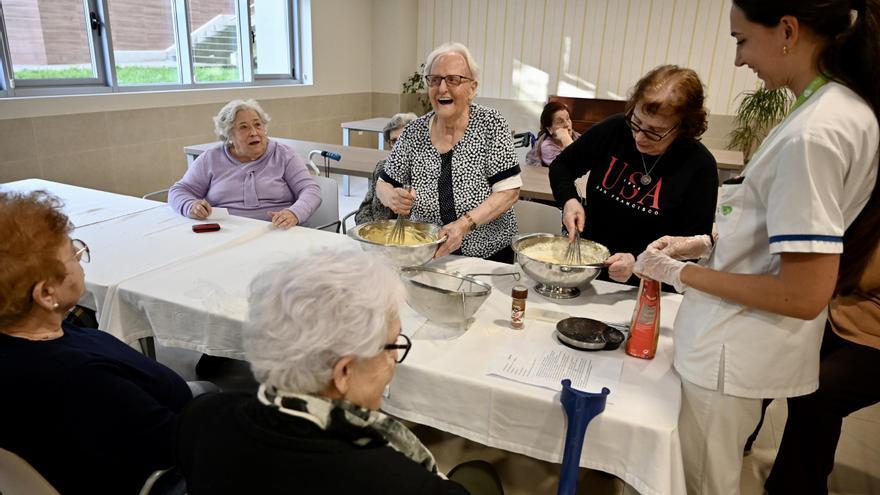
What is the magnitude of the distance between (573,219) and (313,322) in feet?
4.09

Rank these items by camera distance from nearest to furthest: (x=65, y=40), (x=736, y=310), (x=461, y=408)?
(x=736, y=310) < (x=461, y=408) < (x=65, y=40)

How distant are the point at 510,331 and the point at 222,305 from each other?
863 millimetres

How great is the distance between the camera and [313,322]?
0.83 m

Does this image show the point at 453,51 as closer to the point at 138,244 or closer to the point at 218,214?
the point at 218,214

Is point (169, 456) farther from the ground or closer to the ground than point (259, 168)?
closer to the ground

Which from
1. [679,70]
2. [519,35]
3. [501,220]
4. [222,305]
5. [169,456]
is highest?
[519,35]

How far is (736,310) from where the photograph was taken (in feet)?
3.76

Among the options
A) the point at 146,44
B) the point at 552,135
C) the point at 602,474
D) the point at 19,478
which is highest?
the point at 146,44

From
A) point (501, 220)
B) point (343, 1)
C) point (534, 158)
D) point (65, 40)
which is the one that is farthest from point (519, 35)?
point (501, 220)

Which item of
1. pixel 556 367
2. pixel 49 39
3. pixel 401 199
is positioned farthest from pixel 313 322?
pixel 49 39

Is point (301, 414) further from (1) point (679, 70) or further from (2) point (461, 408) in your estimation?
(1) point (679, 70)

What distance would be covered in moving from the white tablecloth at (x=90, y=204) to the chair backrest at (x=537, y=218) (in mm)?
1772

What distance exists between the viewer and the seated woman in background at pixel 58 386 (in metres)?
1.04

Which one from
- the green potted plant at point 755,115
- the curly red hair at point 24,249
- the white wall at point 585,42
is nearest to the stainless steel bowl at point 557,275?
the curly red hair at point 24,249
